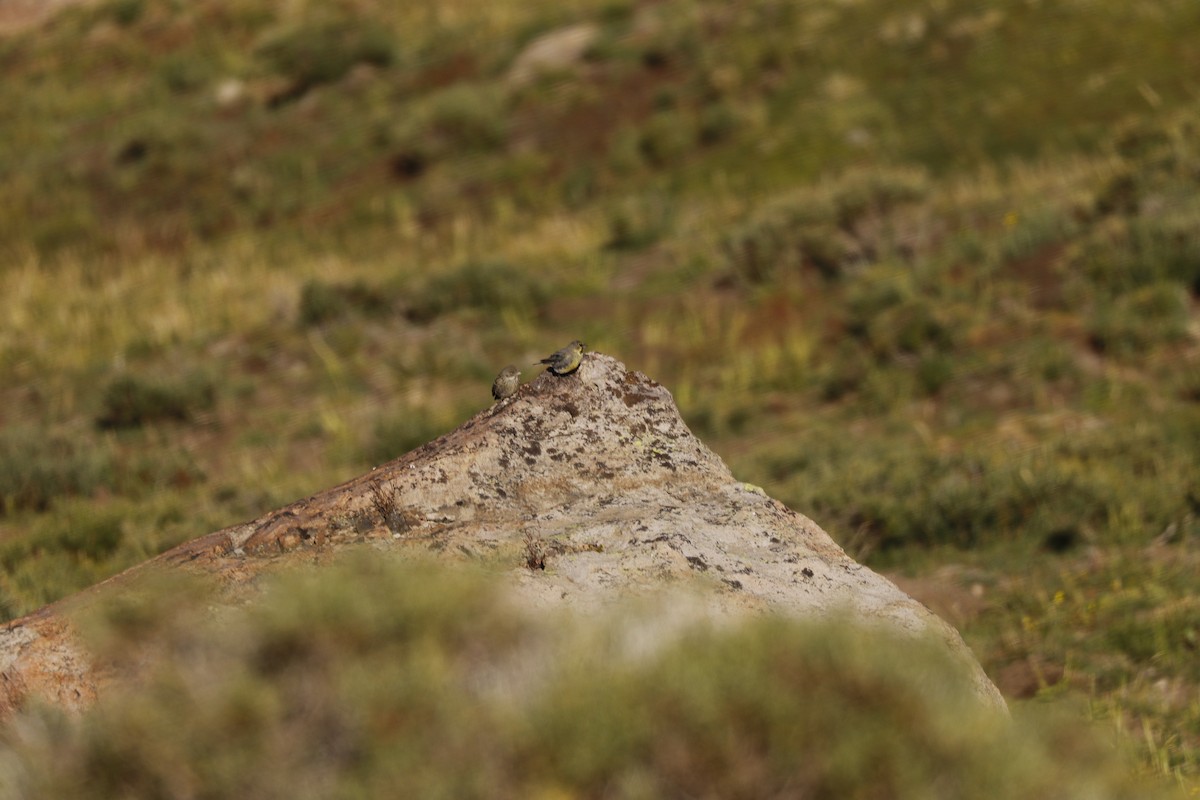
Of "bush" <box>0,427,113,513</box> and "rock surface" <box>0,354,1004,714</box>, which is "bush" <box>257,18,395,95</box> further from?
"rock surface" <box>0,354,1004,714</box>

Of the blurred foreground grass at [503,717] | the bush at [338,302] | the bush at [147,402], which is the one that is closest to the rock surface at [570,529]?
the blurred foreground grass at [503,717]

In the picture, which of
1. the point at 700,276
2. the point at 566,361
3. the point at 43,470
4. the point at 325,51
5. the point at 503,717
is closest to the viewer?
the point at 503,717

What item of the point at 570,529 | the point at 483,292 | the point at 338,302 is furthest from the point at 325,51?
the point at 570,529

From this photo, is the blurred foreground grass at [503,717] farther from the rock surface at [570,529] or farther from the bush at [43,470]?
the bush at [43,470]

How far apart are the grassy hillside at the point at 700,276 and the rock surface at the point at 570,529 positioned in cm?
149

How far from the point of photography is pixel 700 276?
1261 centimetres

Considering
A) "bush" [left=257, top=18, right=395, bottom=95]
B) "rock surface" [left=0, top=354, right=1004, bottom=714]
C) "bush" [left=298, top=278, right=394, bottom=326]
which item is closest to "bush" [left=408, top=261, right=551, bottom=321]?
"bush" [left=298, top=278, right=394, bottom=326]

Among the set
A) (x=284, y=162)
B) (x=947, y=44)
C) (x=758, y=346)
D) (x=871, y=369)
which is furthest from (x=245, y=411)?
(x=947, y=44)

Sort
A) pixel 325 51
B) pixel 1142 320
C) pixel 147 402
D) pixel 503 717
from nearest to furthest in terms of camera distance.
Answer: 1. pixel 503 717
2. pixel 1142 320
3. pixel 147 402
4. pixel 325 51

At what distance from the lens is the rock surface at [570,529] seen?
3.55m

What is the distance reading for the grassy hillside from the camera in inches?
295

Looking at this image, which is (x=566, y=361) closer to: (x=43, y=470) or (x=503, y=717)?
(x=503, y=717)

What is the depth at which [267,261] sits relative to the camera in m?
15.7

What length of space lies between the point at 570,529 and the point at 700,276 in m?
8.81
